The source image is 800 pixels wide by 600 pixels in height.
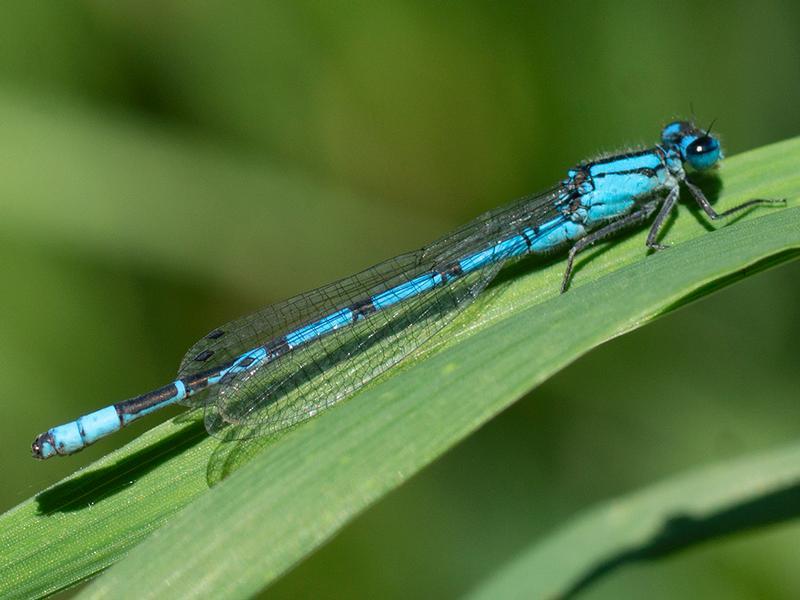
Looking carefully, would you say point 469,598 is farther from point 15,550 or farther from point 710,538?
point 15,550

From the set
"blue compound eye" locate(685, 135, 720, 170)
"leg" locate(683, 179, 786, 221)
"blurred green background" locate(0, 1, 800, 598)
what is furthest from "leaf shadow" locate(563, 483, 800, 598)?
"blue compound eye" locate(685, 135, 720, 170)

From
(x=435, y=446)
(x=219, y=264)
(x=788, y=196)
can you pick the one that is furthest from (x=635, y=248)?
(x=219, y=264)

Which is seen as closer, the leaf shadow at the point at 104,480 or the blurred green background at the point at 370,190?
the leaf shadow at the point at 104,480

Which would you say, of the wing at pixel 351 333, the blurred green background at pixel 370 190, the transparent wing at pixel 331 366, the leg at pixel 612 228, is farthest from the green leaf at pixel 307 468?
the blurred green background at pixel 370 190

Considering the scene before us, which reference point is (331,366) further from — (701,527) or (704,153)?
(704,153)

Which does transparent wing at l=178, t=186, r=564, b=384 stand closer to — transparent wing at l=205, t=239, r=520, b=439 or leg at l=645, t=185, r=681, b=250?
transparent wing at l=205, t=239, r=520, b=439

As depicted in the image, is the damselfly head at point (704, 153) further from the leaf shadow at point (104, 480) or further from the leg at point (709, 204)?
the leaf shadow at point (104, 480)
